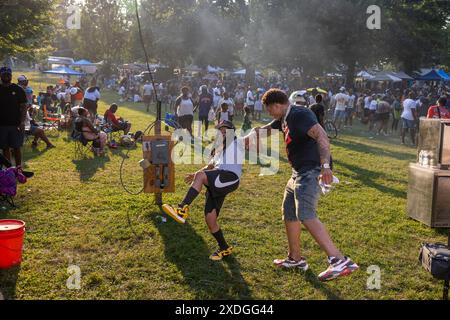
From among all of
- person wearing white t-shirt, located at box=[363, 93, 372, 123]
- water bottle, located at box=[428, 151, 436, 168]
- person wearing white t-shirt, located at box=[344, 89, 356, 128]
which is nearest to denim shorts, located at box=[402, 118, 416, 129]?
person wearing white t-shirt, located at box=[344, 89, 356, 128]

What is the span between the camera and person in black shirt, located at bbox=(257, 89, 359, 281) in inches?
162

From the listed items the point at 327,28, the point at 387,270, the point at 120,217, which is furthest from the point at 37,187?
the point at 327,28

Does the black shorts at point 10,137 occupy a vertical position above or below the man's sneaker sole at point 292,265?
above

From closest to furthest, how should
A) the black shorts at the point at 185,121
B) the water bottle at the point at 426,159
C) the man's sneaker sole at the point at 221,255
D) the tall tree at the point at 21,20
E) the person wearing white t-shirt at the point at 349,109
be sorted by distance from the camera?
the man's sneaker sole at the point at 221,255
the water bottle at the point at 426,159
the tall tree at the point at 21,20
the black shorts at the point at 185,121
the person wearing white t-shirt at the point at 349,109

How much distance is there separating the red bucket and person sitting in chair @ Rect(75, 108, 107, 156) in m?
6.29

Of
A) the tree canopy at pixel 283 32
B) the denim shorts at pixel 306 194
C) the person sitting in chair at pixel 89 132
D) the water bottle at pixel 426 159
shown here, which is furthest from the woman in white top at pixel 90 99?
the tree canopy at pixel 283 32

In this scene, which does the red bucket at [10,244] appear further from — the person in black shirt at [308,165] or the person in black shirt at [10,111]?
the person in black shirt at [10,111]

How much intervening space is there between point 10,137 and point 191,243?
13.1 ft

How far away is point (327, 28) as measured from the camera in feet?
105

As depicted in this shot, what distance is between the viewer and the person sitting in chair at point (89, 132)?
34.7 ft

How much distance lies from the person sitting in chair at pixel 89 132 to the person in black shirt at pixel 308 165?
731 cm

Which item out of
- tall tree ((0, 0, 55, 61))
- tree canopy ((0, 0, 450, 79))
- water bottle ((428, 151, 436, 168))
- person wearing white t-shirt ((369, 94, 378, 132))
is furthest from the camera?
tree canopy ((0, 0, 450, 79))

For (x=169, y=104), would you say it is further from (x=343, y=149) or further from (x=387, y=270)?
(x=387, y=270)

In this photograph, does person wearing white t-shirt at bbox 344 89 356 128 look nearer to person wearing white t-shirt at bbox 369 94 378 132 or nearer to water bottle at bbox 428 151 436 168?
person wearing white t-shirt at bbox 369 94 378 132
